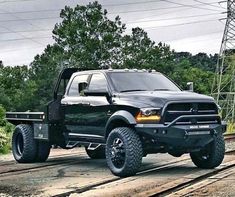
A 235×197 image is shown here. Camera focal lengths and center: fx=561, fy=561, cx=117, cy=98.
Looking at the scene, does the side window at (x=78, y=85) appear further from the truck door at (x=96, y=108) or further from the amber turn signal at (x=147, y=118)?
the amber turn signal at (x=147, y=118)

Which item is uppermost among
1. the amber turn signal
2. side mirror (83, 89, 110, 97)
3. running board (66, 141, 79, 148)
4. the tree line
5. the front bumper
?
the tree line

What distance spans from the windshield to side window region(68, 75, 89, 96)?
2.51ft

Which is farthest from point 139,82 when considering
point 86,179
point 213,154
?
point 86,179

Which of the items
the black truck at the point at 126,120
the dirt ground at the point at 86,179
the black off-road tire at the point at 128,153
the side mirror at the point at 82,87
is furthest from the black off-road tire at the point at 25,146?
the black off-road tire at the point at 128,153

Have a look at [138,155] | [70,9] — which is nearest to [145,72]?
[138,155]

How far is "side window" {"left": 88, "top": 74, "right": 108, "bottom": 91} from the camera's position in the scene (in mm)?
10621

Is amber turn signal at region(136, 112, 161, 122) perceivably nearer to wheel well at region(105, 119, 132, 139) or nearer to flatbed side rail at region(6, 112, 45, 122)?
wheel well at region(105, 119, 132, 139)

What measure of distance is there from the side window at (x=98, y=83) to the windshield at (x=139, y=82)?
0.58 feet

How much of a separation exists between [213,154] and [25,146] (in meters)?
4.32

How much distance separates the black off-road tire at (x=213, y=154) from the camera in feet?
33.7

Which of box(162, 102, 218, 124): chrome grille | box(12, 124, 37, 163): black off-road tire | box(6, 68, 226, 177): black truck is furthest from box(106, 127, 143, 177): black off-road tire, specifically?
box(12, 124, 37, 163): black off-road tire

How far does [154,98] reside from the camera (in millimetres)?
9500

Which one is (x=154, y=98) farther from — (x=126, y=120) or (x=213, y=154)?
(x=213, y=154)

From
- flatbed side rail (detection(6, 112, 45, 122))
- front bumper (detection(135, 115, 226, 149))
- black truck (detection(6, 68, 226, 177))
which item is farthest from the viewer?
flatbed side rail (detection(6, 112, 45, 122))
